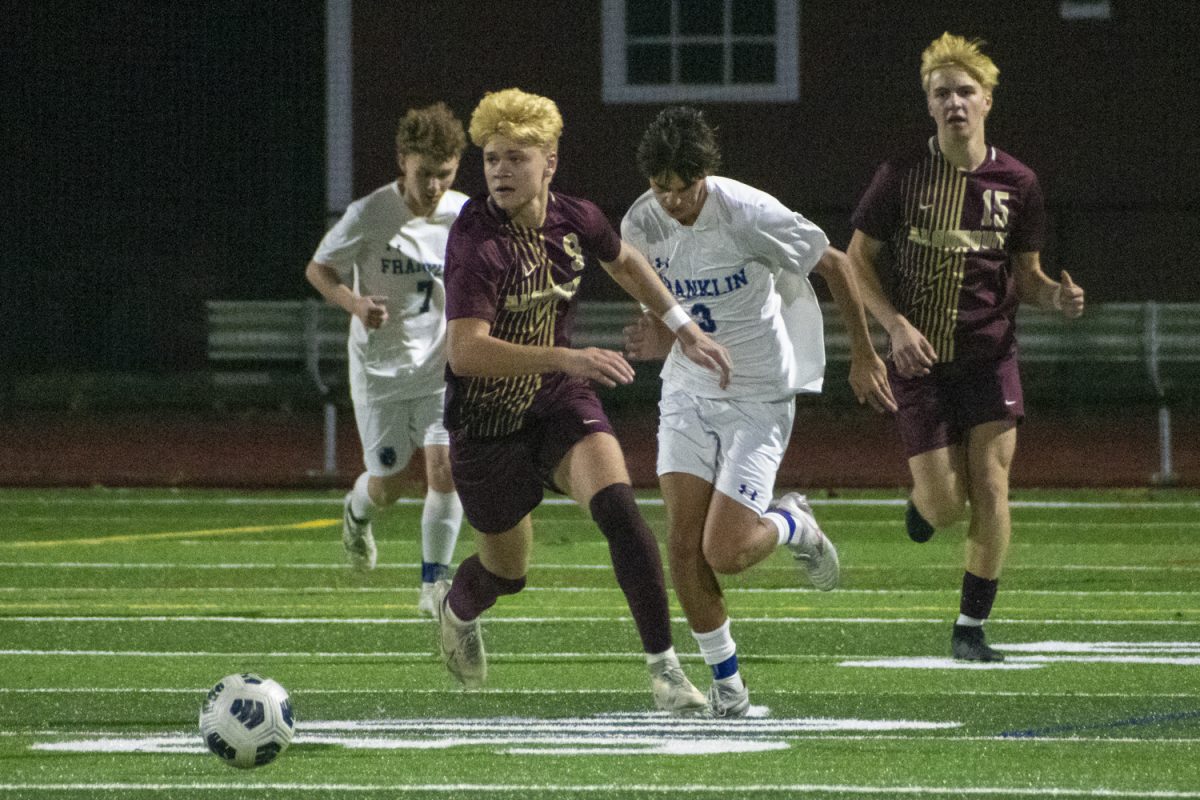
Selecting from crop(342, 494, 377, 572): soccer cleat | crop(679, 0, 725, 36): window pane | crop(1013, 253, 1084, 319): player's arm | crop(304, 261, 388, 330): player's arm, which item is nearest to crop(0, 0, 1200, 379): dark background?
crop(679, 0, 725, 36): window pane

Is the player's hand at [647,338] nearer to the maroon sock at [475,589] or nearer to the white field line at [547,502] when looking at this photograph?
the maroon sock at [475,589]

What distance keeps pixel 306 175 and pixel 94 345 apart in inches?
163

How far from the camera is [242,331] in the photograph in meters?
18.8

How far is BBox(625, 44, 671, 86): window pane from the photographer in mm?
23453

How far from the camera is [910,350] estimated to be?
8227 millimetres

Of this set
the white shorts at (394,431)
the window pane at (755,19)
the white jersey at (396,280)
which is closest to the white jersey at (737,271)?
the white jersey at (396,280)

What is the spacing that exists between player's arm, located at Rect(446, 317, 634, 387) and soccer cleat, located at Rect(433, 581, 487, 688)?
107 centimetres

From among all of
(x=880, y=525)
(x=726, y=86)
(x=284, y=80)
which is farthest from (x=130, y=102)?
(x=880, y=525)

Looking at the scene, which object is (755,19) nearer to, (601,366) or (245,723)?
(601,366)

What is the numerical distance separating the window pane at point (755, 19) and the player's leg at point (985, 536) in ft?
50.8

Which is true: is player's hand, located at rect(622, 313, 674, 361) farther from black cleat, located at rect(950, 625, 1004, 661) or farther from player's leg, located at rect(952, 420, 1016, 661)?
black cleat, located at rect(950, 625, 1004, 661)

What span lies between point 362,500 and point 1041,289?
11.7 feet

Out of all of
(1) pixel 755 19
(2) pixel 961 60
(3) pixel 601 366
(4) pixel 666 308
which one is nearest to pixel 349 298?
(2) pixel 961 60

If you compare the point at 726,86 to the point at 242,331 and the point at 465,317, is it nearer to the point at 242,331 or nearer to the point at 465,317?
the point at 242,331
